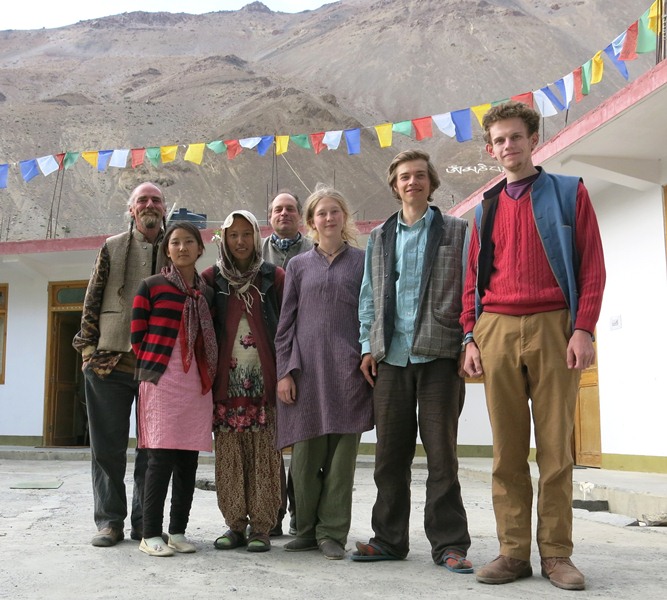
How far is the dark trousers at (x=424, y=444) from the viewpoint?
10.6 feet

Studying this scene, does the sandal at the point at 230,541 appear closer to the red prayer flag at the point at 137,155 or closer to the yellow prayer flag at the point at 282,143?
the yellow prayer flag at the point at 282,143

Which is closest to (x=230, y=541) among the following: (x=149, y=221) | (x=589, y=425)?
(x=149, y=221)

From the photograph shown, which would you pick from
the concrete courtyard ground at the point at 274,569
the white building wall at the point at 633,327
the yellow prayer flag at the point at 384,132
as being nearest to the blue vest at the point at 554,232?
the concrete courtyard ground at the point at 274,569

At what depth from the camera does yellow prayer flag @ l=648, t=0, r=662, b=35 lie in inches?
278

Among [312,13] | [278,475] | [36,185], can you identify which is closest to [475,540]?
[278,475]

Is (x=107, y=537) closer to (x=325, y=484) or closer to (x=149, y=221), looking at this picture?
(x=325, y=484)

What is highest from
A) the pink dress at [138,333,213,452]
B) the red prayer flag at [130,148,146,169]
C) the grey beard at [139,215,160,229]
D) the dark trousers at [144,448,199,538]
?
the red prayer flag at [130,148,146,169]

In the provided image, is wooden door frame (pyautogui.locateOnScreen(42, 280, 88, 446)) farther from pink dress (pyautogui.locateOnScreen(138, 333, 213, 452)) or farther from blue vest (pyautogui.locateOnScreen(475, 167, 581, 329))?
blue vest (pyautogui.locateOnScreen(475, 167, 581, 329))

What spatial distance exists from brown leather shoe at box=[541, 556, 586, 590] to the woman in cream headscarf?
51.3 inches

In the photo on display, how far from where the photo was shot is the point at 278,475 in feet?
12.2

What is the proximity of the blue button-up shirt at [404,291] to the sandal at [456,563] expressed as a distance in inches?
30.2

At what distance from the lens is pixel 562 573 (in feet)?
9.26

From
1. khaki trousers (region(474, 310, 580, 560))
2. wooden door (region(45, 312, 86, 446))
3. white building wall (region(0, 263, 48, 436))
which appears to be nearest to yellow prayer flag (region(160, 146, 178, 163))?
white building wall (region(0, 263, 48, 436))

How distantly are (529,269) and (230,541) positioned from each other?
181 cm
